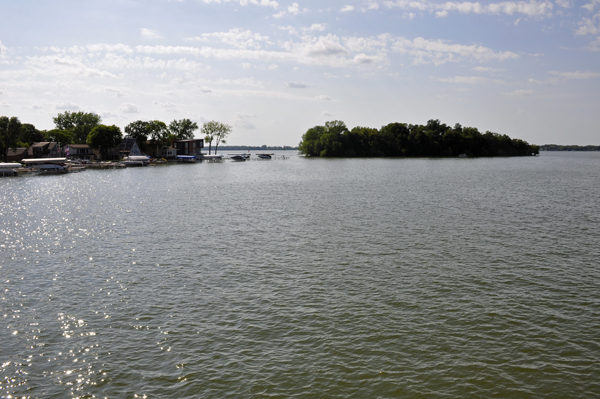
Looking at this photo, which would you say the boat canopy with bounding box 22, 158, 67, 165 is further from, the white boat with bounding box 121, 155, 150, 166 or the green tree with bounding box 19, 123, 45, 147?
the green tree with bounding box 19, 123, 45, 147

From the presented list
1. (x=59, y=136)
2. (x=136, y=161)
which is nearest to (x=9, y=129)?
(x=136, y=161)

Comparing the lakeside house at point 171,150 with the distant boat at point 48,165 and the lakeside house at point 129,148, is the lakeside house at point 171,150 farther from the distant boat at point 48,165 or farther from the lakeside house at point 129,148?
the distant boat at point 48,165

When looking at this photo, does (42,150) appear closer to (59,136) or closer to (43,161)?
(59,136)

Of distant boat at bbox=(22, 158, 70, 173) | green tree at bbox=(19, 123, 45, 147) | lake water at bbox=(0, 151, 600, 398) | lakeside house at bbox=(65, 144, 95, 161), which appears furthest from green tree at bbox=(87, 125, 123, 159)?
lake water at bbox=(0, 151, 600, 398)

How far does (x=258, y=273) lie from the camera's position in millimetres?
22438

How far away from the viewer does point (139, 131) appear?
179500 millimetres

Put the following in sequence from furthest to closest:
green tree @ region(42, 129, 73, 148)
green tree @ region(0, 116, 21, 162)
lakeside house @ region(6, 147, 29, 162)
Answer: green tree @ region(42, 129, 73, 148), lakeside house @ region(6, 147, 29, 162), green tree @ region(0, 116, 21, 162)

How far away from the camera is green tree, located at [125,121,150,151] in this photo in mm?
178750

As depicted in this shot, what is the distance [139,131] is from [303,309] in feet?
596

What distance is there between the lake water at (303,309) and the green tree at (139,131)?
506ft

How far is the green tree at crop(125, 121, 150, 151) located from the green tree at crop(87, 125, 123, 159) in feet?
47.6

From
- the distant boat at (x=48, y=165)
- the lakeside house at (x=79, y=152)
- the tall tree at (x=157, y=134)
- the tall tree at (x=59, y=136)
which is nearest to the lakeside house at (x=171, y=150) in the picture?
the tall tree at (x=157, y=134)

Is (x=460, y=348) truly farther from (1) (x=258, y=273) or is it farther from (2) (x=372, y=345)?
(1) (x=258, y=273)

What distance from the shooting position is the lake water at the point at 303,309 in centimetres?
1258
